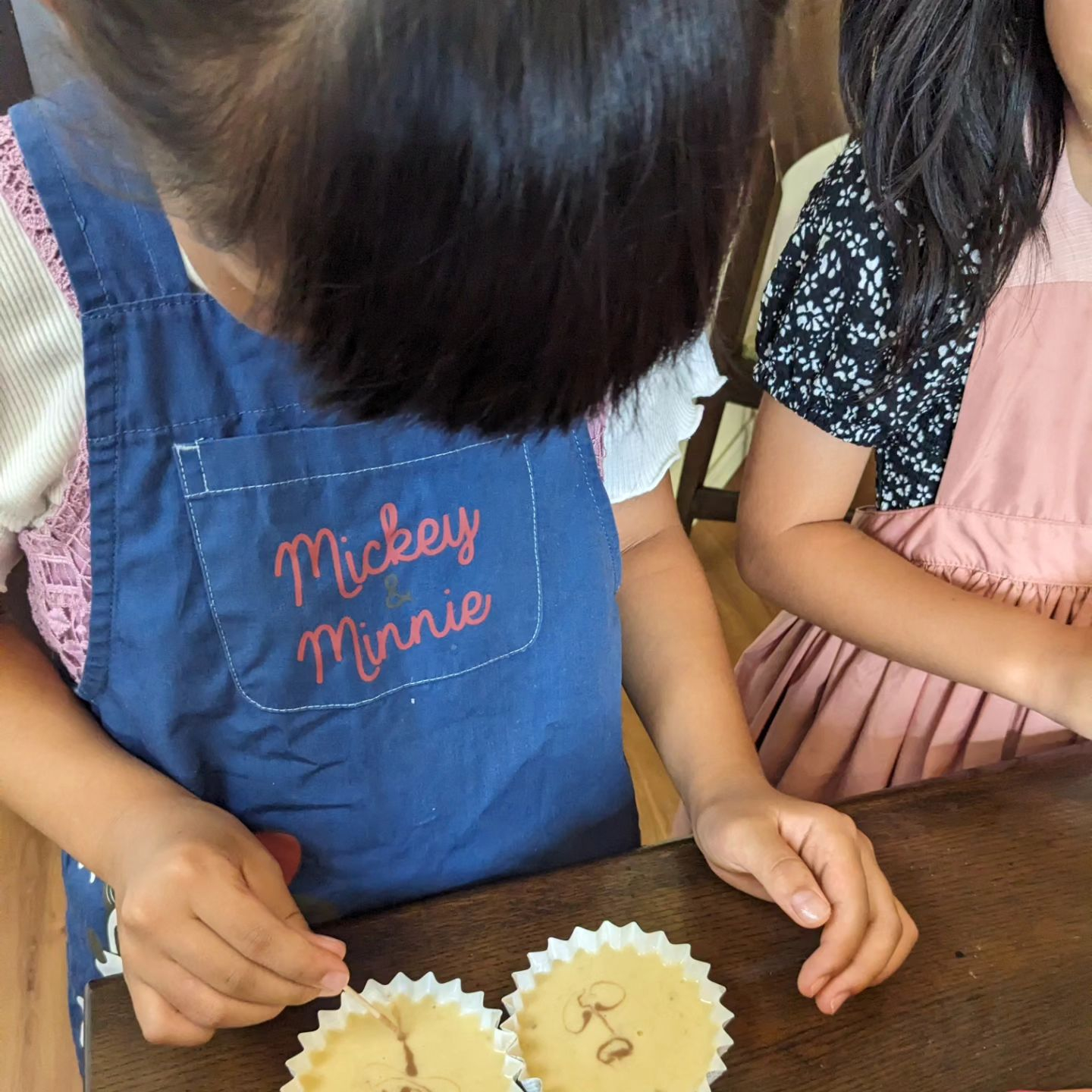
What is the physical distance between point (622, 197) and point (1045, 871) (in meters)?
0.46

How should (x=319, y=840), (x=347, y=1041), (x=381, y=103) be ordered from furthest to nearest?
(x=319, y=840)
(x=347, y=1041)
(x=381, y=103)

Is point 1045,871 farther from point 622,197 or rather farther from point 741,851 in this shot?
point 622,197

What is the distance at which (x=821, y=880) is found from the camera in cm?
53

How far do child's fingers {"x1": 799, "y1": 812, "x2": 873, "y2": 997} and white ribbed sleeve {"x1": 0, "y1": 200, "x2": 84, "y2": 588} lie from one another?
1.48ft

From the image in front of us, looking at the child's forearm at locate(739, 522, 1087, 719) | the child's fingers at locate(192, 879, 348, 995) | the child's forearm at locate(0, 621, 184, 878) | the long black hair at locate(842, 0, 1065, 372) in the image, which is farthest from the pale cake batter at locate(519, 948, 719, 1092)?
the long black hair at locate(842, 0, 1065, 372)

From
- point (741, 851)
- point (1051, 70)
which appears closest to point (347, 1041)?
point (741, 851)

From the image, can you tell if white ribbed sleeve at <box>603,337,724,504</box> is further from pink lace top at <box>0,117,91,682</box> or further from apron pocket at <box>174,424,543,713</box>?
pink lace top at <box>0,117,91,682</box>

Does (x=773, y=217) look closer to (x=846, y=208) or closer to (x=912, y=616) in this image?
(x=846, y=208)

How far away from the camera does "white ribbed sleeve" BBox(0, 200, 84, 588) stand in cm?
48

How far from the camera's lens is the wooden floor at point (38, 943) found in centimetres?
123

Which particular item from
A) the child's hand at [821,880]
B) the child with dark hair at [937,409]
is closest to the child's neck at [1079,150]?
the child with dark hair at [937,409]

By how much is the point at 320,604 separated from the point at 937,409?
486mm

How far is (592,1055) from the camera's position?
1.59 ft

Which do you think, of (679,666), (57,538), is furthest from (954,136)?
(57,538)
